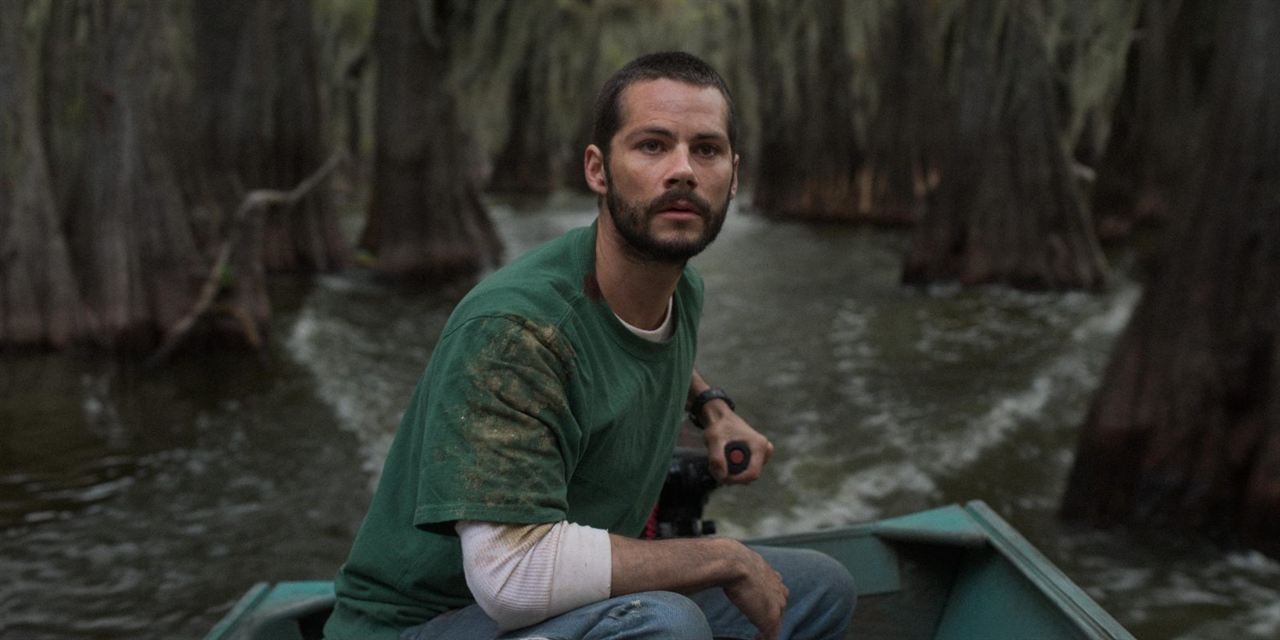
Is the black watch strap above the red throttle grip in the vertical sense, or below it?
above

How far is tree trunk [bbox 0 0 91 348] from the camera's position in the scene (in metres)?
9.25

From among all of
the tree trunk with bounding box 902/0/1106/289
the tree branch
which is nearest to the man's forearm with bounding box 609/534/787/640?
the tree branch

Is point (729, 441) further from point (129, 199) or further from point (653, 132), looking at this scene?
point (129, 199)

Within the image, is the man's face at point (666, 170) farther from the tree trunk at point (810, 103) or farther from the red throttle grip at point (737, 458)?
the tree trunk at point (810, 103)

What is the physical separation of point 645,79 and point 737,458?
0.93 metres

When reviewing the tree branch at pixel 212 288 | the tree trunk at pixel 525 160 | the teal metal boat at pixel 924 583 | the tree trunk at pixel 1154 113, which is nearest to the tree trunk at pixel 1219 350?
the teal metal boat at pixel 924 583

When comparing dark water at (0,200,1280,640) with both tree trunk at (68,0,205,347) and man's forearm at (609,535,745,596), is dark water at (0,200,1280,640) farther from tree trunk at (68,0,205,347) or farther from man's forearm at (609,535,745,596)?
man's forearm at (609,535,745,596)

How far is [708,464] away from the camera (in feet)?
9.29

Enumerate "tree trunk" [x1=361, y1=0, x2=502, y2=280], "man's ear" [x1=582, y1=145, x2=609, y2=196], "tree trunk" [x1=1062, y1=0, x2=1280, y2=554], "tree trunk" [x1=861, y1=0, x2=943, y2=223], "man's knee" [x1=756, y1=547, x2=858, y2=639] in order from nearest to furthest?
1. "man's ear" [x1=582, y1=145, x2=609, y2=196]
2. "man's knee" [x1=756, y1=547, x2=858, y2=639]
3. "tree trunk" [x1=1062, y1=0, x2=1280, y2=554]
4. "tree trunk" [x1=361, y1=0, x2=502, y2=280]
5. "tree trunk" [x1=861, y1=0, x2=943, y2=223]

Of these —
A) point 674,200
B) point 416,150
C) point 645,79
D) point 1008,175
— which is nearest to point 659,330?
point 674,200

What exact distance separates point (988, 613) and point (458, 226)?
12.7 meters

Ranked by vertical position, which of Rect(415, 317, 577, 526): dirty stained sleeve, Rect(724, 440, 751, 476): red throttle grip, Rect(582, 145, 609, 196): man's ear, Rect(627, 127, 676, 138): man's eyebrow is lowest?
Rect(724, 440, 751, 476): red throttle grip

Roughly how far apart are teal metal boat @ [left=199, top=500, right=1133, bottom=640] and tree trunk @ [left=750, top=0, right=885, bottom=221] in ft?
65.1

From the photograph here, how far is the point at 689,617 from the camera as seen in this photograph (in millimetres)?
2068
